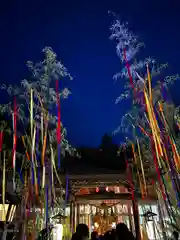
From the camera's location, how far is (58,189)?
831cm

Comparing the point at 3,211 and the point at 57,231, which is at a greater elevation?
the point at 3,211

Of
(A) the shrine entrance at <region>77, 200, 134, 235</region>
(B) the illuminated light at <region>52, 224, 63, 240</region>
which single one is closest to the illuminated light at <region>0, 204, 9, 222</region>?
(B) the illuminated light at <region>52, 224, 63, 240</region>

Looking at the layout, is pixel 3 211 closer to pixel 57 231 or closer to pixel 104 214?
pixel 57 231

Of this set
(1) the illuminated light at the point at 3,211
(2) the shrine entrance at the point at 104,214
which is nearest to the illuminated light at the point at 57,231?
(1) the illuminated light at the point at 3,211

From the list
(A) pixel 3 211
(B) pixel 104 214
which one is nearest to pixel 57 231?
(A) pixel 3 211

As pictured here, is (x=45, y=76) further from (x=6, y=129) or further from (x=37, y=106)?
(x=6, y=129)

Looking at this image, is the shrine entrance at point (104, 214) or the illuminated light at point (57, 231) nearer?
the illuminated light at point (57, 231)

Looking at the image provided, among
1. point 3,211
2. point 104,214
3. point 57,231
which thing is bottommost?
point 57,231

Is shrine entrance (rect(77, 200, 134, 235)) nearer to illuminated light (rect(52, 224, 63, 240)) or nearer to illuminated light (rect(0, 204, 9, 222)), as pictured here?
illuminated light (rect(52, 224, 63, 240))

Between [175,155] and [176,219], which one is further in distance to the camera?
[175,155]

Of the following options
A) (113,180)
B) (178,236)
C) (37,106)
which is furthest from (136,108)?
(178,236)

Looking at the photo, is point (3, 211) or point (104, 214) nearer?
point (3, 211)

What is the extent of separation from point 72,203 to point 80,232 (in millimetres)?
5181

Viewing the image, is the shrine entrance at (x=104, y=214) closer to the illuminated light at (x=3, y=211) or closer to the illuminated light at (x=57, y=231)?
the illuminated light at (x=57, y=231)
